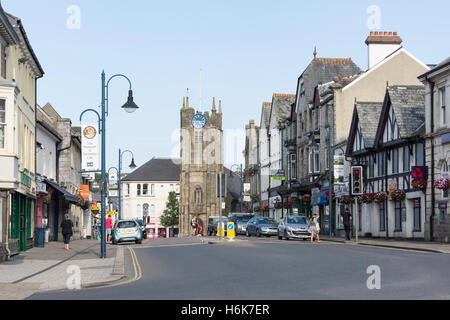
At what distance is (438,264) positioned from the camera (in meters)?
18.7

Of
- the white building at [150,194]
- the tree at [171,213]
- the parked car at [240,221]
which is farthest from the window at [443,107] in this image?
the white building at [150,194]

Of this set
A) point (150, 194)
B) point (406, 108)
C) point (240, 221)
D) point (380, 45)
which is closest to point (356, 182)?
point (406, 108)

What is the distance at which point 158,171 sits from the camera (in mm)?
137375

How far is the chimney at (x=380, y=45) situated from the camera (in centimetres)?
5425

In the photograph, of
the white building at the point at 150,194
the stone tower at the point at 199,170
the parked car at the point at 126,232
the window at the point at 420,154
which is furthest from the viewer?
the white building at the point at 150,194

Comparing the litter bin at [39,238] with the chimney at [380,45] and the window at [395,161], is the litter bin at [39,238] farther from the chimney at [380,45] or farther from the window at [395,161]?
the chimney at [380,45]

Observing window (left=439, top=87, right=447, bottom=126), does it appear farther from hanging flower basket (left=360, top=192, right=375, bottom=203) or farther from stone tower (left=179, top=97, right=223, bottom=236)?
stone tower (left=179, top=97, right=223, bottom=236)

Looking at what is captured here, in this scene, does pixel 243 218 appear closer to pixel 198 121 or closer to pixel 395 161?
pixel 395 161

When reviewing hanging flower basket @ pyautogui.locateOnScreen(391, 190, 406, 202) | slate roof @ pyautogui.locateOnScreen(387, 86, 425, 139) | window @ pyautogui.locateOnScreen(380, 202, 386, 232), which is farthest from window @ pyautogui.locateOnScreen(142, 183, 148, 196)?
hanging flower basket @ pyautogui.locateOnScreen(391, 190, 406, 202)

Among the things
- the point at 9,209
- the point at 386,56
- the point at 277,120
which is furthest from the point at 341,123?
the point at 9,209

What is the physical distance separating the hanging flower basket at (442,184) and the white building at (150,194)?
9782 centimetres

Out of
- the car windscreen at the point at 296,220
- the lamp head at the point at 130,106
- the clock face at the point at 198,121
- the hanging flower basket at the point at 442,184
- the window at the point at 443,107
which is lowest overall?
the car windscreen at the point at 296,220

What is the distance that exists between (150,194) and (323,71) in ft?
247
